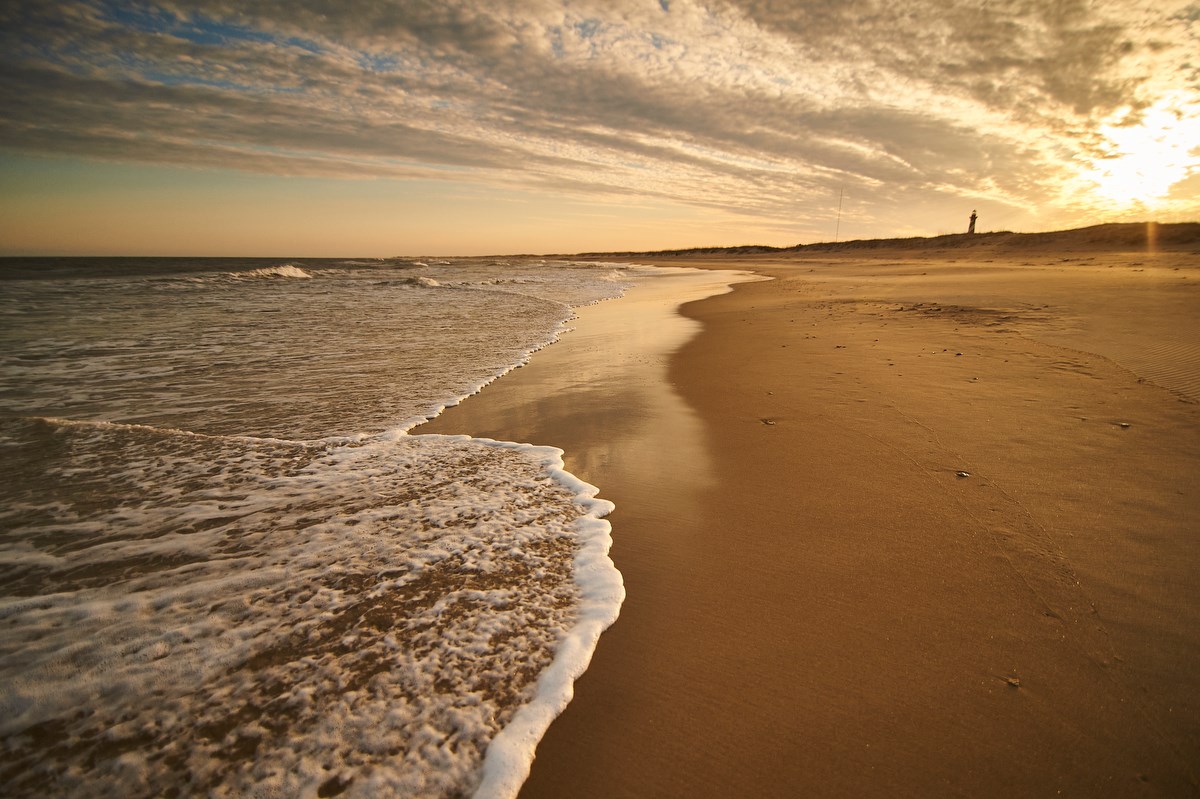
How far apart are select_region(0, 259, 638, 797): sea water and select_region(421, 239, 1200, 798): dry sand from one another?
0.33 m

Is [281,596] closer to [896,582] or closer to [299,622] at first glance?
[299,622]

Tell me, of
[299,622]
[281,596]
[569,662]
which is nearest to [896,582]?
[569,662]

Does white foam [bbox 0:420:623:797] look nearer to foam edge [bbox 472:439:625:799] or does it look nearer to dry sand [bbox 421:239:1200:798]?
foam edge [bbox 472:439:625:799]

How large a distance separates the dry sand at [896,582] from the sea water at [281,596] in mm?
325

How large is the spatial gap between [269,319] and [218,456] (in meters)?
10.0

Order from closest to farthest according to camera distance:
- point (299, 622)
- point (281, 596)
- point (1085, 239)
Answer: point (299, 622)
point (281, 596)
point (1085, 239)

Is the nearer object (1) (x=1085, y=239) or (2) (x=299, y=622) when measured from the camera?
(2) (x=299, y=622)

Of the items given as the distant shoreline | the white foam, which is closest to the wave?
the white foam

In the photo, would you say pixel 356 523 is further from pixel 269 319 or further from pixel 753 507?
pixel 269 319

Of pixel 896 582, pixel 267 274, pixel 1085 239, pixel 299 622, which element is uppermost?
pixel 1085 239

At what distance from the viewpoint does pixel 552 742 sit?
1741mm

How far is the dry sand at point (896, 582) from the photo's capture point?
1636mm

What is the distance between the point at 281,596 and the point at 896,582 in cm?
306

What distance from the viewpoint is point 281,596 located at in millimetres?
2523
